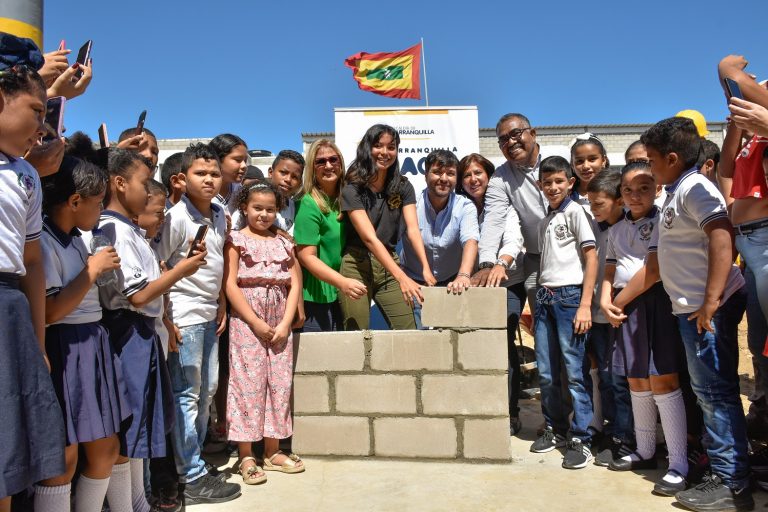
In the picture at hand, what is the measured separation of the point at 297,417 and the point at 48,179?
7.18 feet

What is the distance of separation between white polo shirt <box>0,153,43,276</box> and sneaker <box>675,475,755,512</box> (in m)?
3.14

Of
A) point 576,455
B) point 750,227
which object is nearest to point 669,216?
point 750,227

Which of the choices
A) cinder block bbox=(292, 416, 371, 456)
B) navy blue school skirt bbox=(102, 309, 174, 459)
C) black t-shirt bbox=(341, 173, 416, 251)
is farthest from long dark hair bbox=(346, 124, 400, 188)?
navy blue school skirt bbox=(102, 309, 174, 459)

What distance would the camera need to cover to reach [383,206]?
415 cm

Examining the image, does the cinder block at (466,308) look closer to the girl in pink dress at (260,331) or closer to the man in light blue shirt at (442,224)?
the man in light blue shirt at (442,224)

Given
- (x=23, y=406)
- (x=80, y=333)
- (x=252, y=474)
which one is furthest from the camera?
(x=252, y=474)

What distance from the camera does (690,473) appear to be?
343 centimetres

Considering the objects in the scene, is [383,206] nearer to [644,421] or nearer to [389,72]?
[644,421]

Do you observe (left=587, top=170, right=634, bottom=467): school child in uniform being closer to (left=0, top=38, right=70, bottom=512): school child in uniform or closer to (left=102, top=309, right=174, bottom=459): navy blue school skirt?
(left=102, top=309, right=174, bottom=459): navy blue school skirt

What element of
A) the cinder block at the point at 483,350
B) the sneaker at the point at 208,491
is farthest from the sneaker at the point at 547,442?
the sneaker at the point at 208,491

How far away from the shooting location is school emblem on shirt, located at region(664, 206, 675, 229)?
3203 mm

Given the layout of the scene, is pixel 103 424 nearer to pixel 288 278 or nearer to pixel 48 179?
pixel 48 179

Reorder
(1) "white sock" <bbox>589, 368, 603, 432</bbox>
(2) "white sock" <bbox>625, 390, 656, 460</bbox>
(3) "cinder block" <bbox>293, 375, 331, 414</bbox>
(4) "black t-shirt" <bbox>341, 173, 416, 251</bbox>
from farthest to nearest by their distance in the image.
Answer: (1) "white sock" <bbox>589, 368, 603, 432</bbox> → (4) "black t-shirt" <bbox>341, 173, 416, 251</bbox> → (3) "cinder block" <bbox>293, 375, 331, 414</bbox> → (2) "white sock" <bbox>625, 390, 656, 460</bbox>

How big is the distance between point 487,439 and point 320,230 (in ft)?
5.64
